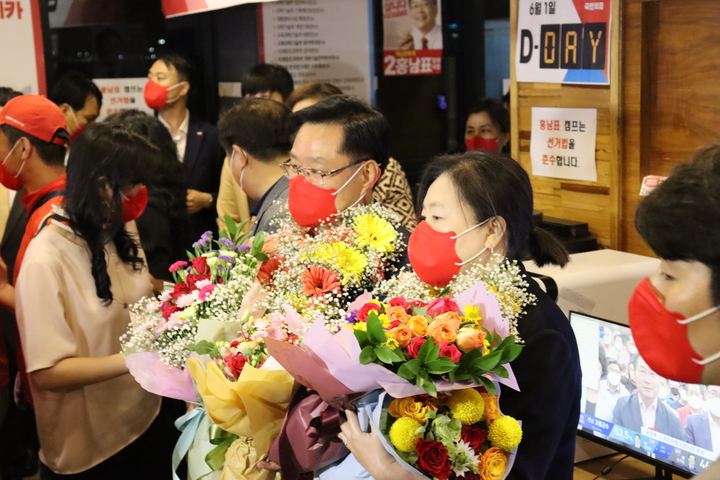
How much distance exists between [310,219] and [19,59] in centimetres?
303

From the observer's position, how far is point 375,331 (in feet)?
5.08

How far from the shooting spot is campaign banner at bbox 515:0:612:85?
3164 millimetres

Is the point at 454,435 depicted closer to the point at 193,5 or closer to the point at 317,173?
the point at 317,173

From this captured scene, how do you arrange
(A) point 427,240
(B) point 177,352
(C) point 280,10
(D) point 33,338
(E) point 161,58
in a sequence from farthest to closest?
(C) point 280,10 → (E) point 161,58 → (D) point 33,338 → (B) point 177,352 → (A) point 427,240

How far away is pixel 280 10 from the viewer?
19.2 feet

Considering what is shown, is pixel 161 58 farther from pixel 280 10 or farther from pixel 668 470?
pixel 668 470

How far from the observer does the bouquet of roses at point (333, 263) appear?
2072 mm

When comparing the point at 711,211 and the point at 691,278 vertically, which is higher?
the point at 711,211

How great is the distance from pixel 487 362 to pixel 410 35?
501 centimetres

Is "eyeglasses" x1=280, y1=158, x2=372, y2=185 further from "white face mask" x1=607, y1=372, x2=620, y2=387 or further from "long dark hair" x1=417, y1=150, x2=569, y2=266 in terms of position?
"white face mask" x1=607, y1=372, x2=620, y2=387

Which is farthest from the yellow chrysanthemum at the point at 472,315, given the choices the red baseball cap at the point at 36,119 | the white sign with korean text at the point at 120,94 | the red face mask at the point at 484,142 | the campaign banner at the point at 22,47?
the white sign with korean text at the point at 120,94

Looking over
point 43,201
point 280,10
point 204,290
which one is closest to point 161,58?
point 280,10

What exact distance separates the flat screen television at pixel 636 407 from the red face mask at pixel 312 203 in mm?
877

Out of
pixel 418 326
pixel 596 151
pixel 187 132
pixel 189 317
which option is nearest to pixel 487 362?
pixel 418 326
